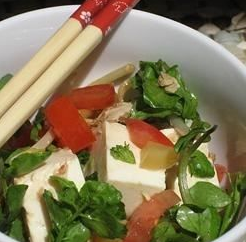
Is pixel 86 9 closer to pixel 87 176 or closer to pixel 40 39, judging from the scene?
pixel 40 39

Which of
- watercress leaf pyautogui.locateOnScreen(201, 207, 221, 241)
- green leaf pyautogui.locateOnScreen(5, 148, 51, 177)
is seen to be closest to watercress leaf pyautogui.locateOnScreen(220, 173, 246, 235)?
watercress leaf pyautogui.locateOnScreen(201, 207, 221, 241)

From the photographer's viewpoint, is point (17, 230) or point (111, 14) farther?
point (111, 14)

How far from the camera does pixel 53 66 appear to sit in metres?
0.86

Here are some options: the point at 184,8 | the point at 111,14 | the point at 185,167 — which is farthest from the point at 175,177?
the point at 184,8

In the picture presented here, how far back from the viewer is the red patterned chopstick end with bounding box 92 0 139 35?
2.98 feet

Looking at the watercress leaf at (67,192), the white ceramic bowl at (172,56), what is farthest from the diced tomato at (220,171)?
the watercress leaf at (67,192)

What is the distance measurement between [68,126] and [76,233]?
17 cm

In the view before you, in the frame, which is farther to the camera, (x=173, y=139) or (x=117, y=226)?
(x=173, y=139)

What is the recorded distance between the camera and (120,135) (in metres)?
0.86

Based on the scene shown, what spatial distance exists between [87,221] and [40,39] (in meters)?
0.28

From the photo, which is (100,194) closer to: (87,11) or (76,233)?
(76,233)

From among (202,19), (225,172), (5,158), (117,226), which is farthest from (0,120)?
(202,19)

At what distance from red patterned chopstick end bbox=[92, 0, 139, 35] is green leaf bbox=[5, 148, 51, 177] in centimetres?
19

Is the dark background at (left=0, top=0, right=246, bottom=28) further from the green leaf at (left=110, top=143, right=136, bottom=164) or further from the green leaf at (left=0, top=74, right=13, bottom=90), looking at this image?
the green leaf at (left=110, top=143, right=136, bottom=164)
